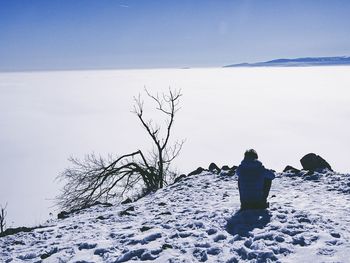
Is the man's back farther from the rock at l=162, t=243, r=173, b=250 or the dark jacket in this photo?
the rock at l=162, t=243, r=173, b=250

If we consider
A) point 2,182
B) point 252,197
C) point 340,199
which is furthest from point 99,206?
point 2,182

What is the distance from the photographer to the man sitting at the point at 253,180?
412 inches

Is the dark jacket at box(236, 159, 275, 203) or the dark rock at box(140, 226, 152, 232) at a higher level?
the dark jacket at box(236, 159, 275, 203)

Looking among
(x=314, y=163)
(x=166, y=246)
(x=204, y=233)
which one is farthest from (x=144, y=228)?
(x=314, y=163)

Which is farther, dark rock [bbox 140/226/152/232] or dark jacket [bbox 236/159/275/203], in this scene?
dark jacket [bbox 236/159/275/203]

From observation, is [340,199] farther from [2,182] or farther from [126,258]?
[2,182]

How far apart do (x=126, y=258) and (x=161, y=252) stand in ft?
2.71

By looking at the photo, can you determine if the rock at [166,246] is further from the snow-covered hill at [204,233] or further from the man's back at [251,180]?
the man's back at [251,180]

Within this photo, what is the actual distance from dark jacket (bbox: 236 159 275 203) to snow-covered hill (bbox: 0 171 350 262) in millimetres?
508

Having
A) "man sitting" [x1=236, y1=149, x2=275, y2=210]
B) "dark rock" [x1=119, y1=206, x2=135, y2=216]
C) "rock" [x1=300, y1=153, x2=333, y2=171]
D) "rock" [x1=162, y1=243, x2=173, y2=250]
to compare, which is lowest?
"dark rock" [x1=119, y1=206, x2=135, y2=216]

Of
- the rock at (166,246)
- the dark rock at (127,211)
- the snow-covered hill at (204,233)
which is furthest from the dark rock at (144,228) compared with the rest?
the dark rock at (127,211)

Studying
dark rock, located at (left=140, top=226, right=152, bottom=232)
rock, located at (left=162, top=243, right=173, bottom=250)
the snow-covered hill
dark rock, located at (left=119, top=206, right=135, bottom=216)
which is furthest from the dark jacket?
dark rock, located at (left=119, top=206, right=135, bottom=216)

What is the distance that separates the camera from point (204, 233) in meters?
9.16

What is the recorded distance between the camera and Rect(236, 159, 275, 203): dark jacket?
1047cm
